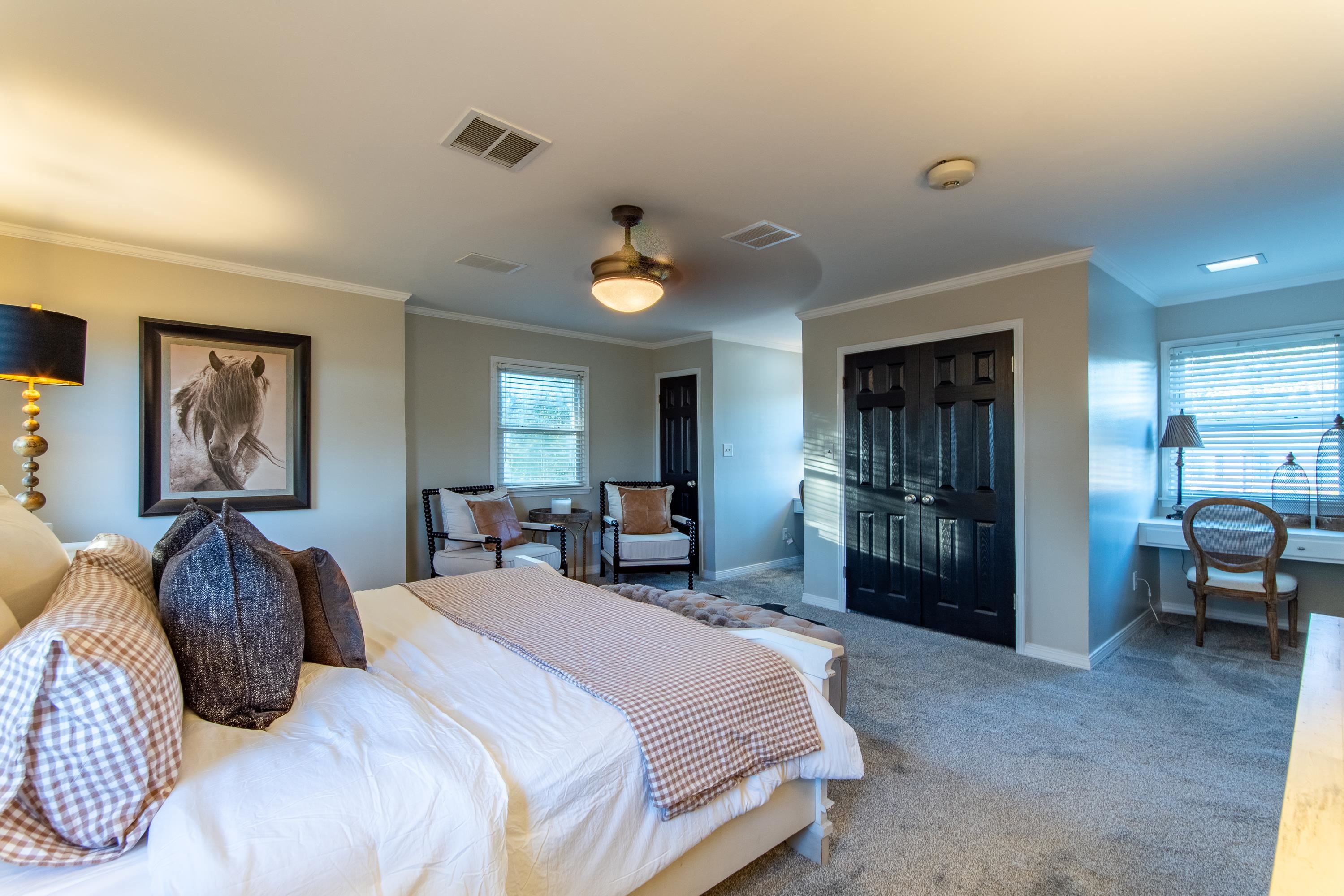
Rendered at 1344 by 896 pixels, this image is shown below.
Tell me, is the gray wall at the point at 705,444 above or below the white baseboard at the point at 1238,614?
above

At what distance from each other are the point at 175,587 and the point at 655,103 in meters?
1.92

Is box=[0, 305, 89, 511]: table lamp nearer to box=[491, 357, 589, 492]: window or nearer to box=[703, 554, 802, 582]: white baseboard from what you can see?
box=[491, 357, 589, 492]: window

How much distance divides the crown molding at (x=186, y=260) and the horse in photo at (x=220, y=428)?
54 cm

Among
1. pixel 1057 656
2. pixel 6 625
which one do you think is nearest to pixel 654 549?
pixel 1057 656

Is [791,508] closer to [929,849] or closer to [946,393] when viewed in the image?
[946,393]

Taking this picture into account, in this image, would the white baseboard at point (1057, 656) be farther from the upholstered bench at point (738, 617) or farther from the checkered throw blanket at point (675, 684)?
the checkered throw blanket at point (675, 684)

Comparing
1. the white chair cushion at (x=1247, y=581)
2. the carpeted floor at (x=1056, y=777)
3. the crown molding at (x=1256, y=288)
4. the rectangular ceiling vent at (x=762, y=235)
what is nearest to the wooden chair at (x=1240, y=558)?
the white chair cushion at (x=1247, y=581)

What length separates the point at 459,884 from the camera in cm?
106

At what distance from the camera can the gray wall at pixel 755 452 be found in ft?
19.2

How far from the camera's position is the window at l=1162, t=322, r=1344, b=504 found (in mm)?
3939

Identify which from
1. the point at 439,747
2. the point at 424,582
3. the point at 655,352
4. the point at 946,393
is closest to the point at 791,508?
the point at 655,352

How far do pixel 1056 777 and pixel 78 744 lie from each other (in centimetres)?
293

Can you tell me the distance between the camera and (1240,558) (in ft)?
11.8

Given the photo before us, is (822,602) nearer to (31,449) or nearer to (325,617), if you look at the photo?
(325,617)
